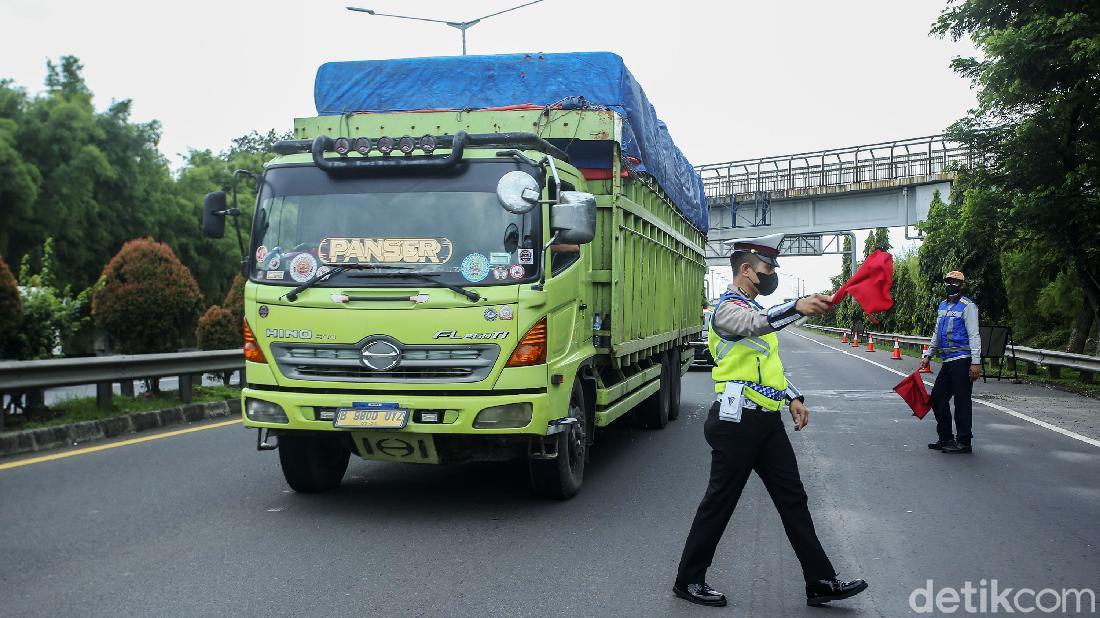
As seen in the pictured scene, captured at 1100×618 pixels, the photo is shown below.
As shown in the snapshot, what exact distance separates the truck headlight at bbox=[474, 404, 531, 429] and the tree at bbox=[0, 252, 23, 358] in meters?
8.70

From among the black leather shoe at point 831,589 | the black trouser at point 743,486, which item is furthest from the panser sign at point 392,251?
the black leather shoe at point 831,589

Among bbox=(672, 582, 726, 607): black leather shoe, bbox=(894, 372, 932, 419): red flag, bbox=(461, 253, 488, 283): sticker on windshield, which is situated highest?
bbox=(461, 253, 488, 283): sticker on windshield

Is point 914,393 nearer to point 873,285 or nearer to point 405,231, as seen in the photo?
point 405,231

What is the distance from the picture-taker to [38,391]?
1125cm

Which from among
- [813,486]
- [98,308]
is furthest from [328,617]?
[98,308]

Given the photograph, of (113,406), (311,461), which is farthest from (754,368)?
(113,406)

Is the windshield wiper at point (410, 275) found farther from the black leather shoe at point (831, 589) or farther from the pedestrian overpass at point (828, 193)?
the pedestrian overpass at point (828, 193)

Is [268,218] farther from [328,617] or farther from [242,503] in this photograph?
[328,617]

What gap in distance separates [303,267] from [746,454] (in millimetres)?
3349

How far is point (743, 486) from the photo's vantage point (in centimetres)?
531

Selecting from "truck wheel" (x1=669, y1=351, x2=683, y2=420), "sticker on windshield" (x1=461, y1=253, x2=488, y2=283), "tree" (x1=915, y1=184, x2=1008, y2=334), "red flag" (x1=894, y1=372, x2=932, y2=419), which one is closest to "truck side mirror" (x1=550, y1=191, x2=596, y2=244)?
"sticker on windshield" (x1=461, y1=253, x2=488, y2=283)

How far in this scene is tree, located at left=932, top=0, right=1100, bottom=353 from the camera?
1972 centimetres

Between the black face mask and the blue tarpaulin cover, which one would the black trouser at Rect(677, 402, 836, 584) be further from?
the blue tarpaulin cover

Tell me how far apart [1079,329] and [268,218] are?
23180mm
